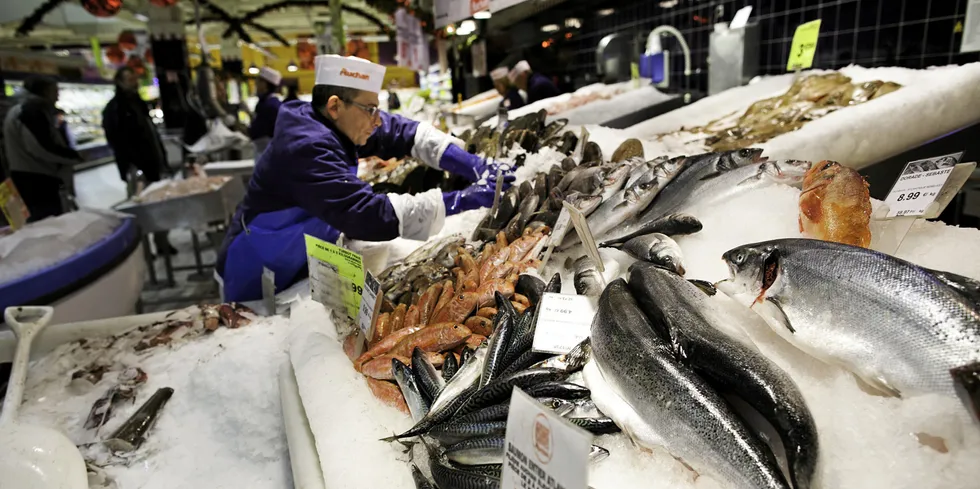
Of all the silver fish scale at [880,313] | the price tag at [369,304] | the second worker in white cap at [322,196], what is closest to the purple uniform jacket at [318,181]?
the second worker in white cap at [322,196]

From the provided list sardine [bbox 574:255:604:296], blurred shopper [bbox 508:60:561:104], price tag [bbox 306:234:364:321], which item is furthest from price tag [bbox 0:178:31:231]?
blurred shopper [bbox 508:60:561:104]

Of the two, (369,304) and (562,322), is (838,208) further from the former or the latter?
(369,304)

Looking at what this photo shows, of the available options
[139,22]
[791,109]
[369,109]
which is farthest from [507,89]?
[139,22]

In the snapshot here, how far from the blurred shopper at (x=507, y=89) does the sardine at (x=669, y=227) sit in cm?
560

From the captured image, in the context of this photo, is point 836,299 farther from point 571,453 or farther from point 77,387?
point 77,387

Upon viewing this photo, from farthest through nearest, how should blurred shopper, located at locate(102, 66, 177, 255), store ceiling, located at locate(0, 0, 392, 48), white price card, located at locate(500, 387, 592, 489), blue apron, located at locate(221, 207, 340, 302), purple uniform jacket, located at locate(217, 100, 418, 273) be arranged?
1. store ceiling, located at locate(0, 0, 392, 48)
2. blurred shopper, located at locate(102, 66, 177, 255)
3. blue apron, located at locate(221, 207, 340, 302)
4. purple uniform jacket, located at locate(217, 100, 418, 273)
5. white price card, located at locate(500, 387, 592, 489)

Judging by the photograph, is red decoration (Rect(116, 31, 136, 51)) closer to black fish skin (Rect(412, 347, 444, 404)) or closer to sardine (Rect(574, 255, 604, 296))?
black fish skin (Rect(412, 347, 444, 404))

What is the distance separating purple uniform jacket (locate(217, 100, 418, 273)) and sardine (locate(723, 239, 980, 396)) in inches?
82.0

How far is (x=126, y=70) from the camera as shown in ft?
28.7

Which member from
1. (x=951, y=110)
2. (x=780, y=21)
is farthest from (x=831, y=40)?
(x=951, y=110)

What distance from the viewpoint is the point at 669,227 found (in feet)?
7.08

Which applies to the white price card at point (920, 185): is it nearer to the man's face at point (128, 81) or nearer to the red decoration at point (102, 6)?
A: the man's face at point (128, 81)

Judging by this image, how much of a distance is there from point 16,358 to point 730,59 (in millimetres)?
6227

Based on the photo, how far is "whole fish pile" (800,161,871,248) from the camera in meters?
1.73
